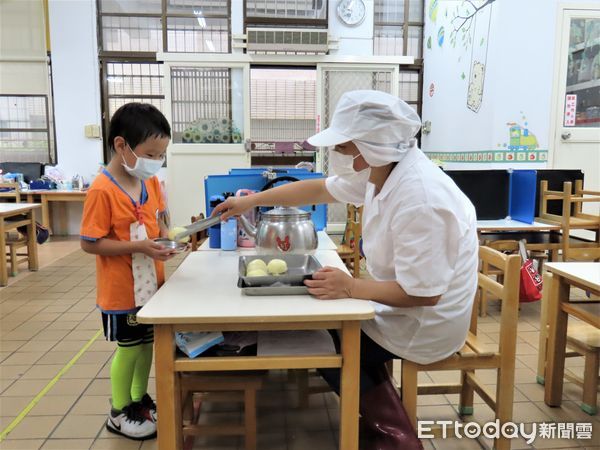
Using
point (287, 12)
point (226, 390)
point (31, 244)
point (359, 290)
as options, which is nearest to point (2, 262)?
point (31, 244)

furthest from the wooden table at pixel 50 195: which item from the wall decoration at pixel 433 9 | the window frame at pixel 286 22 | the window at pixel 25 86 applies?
the wall decoration at pixel 433 9

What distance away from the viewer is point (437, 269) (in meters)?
1.23

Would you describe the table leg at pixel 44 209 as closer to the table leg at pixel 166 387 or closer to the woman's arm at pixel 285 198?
the woman's arm at pixel 285 198

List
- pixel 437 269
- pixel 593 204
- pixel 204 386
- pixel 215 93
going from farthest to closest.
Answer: pixel 215 93 → pixel 593 204 → pixel 204 386 → pixel 437 269

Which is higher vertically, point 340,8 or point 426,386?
point 340,8

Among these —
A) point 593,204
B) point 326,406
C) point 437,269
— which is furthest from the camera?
point 593,204

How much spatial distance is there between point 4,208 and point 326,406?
136 inches

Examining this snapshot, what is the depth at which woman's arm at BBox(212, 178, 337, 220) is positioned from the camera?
1.85 m

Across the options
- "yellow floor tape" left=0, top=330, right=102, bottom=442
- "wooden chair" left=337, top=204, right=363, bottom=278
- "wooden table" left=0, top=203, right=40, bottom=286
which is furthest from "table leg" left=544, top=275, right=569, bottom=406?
"wooden table" left=0, top=203, right=40, bottom=286

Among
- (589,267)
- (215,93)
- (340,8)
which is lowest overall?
(589,267)

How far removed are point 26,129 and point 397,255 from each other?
637 cm

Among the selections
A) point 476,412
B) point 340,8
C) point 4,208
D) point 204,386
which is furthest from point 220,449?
point 340,8

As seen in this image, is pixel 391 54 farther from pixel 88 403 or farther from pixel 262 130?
pixel 88 403

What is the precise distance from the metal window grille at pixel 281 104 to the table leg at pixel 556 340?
14.9 feet
